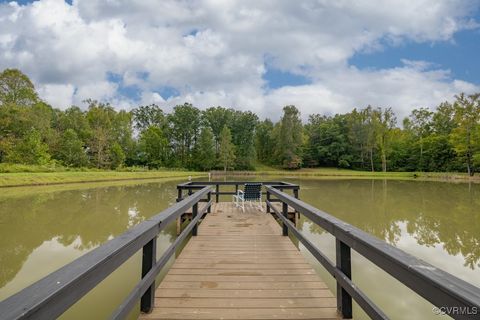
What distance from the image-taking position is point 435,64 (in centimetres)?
2459

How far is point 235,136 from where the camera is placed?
4834 centimetres

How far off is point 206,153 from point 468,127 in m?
32.5

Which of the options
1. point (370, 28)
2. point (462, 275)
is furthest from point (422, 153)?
point (462, 275)

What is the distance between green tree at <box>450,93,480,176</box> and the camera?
29.7 metres

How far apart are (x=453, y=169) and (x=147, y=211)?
40682 millimetres

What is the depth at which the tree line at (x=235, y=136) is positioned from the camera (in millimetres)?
28891

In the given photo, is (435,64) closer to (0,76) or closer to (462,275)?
(462,275)

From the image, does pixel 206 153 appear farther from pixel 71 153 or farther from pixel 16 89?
pixel 16 89

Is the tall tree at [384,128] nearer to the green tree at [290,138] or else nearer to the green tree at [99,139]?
the green tree at [290,138]

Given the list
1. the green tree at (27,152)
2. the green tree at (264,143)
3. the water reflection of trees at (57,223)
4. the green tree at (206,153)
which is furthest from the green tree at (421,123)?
the green tree at (27,152)

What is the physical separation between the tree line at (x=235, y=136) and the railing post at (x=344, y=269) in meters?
27.1

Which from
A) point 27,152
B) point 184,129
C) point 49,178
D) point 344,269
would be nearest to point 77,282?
point 344,269

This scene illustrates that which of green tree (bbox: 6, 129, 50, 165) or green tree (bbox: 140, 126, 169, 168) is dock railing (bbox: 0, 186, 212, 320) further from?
green tree (bbox: 140, 126, 169, 168)

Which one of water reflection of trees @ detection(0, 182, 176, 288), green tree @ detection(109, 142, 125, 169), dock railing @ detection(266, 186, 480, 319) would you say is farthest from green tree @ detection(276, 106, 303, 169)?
dock railing @ detection(266, 186, 480, 319)
